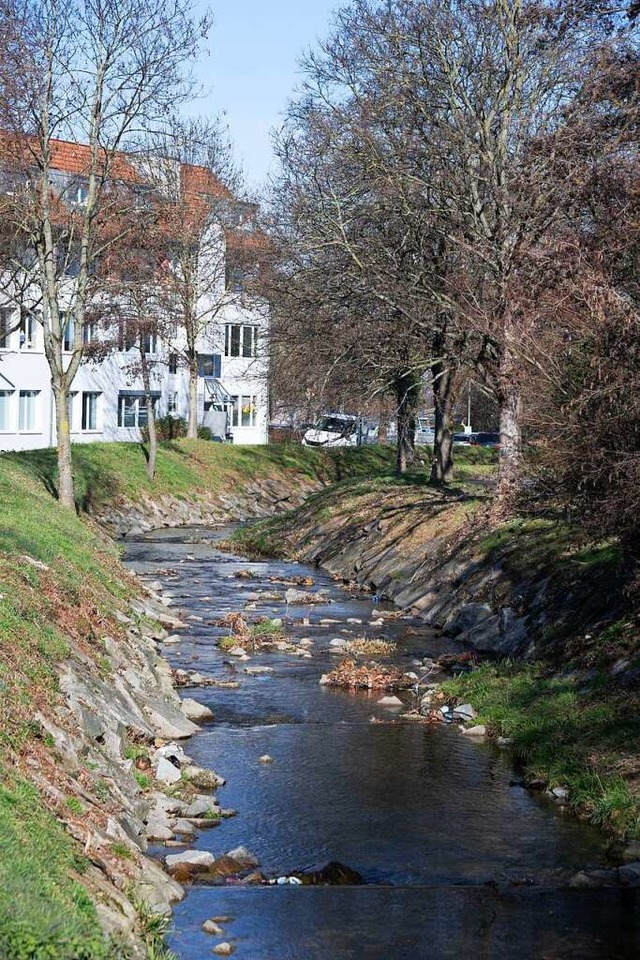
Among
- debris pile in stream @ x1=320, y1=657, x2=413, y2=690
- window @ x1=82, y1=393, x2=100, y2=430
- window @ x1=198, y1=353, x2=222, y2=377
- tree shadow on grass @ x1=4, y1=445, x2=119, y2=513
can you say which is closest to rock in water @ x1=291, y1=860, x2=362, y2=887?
debris pile in stream @ x1=320, y1=657, x2=413, y2=690

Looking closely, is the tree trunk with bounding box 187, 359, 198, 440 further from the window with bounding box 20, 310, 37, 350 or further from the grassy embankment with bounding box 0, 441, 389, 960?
the grassy embankment with bounding box 0, 441, 389, 960

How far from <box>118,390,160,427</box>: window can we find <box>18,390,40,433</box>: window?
6.63 m

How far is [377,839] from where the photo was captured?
1197 centimetres

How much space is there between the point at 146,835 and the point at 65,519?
50.0ft

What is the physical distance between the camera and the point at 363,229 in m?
29.5

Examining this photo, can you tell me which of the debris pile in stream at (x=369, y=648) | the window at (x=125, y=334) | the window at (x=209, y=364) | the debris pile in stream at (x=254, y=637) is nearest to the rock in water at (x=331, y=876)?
the debris pile in stream at (x=369, y=648)

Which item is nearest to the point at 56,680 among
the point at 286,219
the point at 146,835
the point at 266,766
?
the point at 146,835

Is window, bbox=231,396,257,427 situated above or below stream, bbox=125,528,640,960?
above

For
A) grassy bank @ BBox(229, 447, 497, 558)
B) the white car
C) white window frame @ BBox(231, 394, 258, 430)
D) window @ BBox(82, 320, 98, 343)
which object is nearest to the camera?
grassy bank @ BBox(229, 447, 497, 558)

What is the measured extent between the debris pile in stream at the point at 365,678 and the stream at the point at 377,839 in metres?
0.28

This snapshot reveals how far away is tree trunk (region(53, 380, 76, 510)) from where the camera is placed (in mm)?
Answer: 29391

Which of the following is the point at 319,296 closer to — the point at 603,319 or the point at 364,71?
the point at 364,71

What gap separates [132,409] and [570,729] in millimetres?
50140

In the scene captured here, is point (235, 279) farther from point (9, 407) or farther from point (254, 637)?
point (254, 637)
